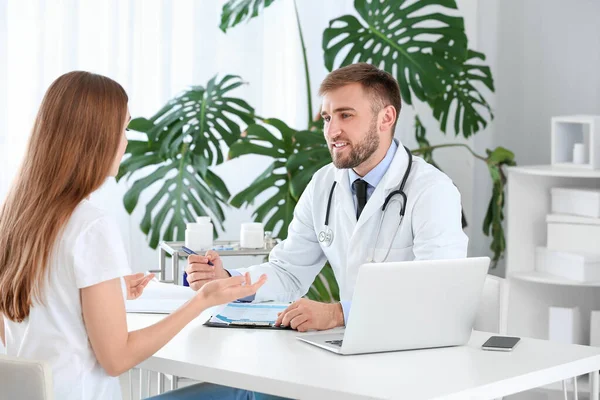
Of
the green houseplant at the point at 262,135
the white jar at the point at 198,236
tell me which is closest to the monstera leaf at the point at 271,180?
the green houseplant at the point at 262,135

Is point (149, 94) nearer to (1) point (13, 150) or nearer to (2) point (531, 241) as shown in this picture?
(1) point (13, 150)

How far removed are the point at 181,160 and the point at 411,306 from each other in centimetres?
194

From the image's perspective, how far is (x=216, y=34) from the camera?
4145mm

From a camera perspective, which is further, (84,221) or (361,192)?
(361,192)

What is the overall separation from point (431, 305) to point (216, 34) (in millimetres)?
2663

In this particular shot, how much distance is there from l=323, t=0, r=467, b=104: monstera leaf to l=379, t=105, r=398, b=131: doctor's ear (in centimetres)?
113

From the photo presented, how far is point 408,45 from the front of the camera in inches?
142

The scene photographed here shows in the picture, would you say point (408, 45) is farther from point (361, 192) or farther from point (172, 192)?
Result: point (361, 192)

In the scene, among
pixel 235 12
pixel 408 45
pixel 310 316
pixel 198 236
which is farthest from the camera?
pixel 235 12

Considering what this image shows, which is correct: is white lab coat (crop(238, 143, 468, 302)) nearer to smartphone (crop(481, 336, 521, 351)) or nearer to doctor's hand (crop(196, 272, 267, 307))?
smartphone (crop(481, 336, 521, 351))

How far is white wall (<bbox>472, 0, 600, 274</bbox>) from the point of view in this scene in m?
4.18

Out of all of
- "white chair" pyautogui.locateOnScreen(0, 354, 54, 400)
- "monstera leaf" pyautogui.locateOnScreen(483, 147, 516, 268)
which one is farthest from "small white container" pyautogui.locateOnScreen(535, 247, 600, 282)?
"white chair" pyautogui.locateOnScreen(0, 354, 54, 400)

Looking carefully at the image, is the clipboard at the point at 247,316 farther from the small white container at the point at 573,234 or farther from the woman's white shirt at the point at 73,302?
the small white container at the point at 573,234

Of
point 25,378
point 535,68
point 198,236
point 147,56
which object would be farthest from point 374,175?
point 535,68
